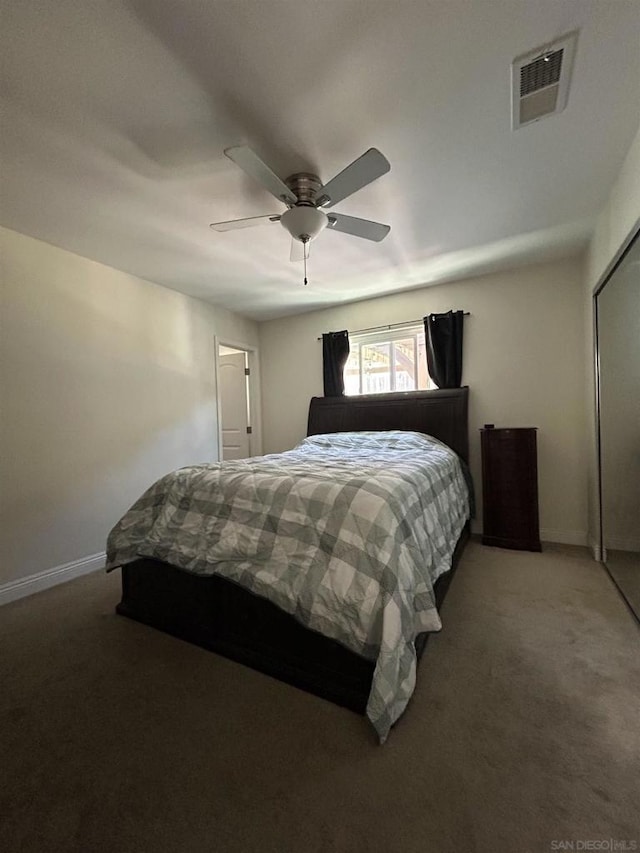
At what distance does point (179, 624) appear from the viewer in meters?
1.94

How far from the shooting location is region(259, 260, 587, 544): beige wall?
3.18m

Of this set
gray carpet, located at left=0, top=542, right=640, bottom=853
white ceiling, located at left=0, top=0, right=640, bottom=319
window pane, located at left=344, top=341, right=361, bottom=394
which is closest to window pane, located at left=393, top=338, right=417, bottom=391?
window pane, located at left=344, top=341, right=361, bottom=394

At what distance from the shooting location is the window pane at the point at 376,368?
408cm

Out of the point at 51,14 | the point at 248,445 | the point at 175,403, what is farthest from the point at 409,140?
the point at 248,445

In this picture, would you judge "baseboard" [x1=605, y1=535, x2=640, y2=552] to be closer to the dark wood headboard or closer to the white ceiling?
the dark wood headboard

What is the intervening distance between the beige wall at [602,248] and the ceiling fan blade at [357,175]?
4.37 feet

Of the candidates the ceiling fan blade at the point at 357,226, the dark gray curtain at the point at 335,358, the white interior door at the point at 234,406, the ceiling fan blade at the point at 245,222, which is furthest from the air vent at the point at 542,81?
the white interior door at the point at 234,406

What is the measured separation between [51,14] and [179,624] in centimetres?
259

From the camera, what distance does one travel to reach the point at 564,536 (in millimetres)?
3225

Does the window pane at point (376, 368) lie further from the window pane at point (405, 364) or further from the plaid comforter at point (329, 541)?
the plaid comforter at point (329, 541)

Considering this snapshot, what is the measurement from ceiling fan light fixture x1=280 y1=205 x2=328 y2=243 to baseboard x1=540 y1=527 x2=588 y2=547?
324cm

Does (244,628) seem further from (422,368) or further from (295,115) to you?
(422,368)

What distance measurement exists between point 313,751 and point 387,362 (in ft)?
11.5

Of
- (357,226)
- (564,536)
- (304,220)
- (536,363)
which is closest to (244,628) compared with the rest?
(304,220)
